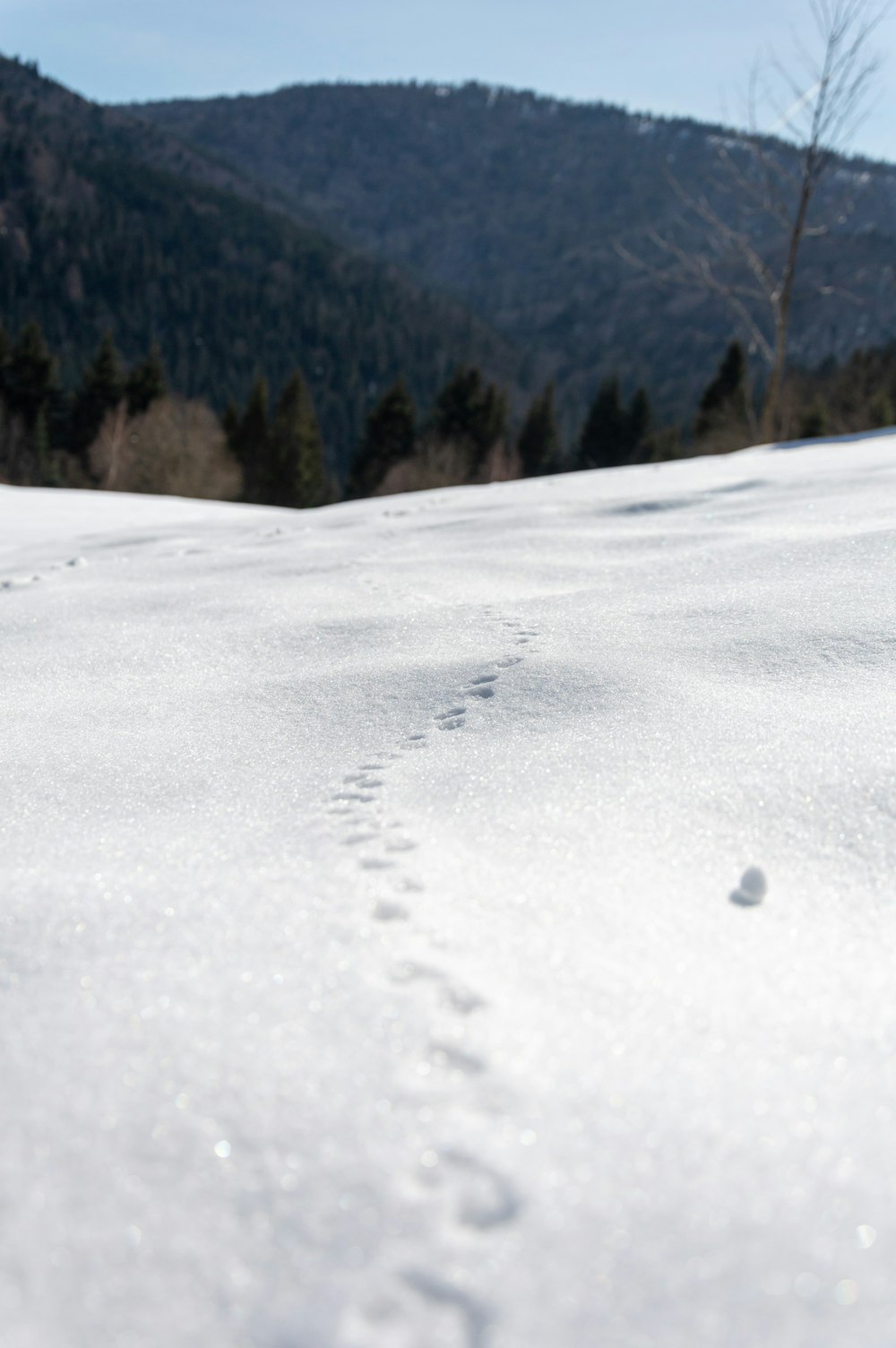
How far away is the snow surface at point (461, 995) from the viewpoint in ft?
2.11

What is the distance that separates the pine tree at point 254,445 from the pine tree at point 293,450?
0.97ft

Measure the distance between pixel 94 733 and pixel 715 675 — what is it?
1.25 m

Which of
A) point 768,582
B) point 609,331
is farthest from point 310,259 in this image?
point 768,582

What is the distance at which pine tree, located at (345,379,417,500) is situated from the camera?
3097 centimetres

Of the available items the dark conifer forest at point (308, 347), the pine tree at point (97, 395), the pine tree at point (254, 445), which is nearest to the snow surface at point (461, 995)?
the dark conifer forest at point (308, 347)

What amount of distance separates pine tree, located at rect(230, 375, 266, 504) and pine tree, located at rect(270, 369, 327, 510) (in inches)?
11.6

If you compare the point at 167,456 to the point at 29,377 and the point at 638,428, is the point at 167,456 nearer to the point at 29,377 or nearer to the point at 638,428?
the point at 29,377

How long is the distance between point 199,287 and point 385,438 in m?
76.6

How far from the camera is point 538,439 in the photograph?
35.7 m

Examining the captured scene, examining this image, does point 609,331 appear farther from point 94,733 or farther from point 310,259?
point 94,733

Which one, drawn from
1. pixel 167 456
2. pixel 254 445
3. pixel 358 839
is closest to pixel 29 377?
pixel 254 445

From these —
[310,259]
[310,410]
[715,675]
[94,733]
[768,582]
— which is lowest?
[94,733]

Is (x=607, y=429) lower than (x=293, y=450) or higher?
higher

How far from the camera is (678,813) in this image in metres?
1.22
